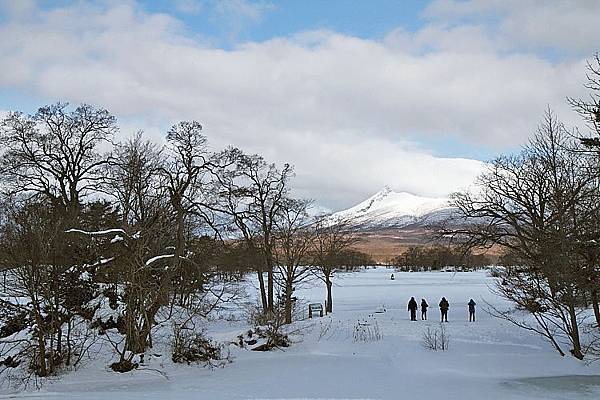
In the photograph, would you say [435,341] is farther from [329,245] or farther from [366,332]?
[329,245]

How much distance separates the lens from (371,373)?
2055 cm

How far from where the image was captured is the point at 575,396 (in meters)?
16.7

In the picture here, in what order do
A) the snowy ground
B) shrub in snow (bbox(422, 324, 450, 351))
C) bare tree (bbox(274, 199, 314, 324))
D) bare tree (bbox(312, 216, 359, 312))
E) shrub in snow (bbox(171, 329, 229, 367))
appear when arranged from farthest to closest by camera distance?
bare tree (bbox(312, 216, 359, 312)), bare tree (bbox(274, 199, 314, 324)), shrub in snow (bbox(422, 324, 450, 351)), shrub in snow (bbox(171, 329, 229, 367)), the snowy ground

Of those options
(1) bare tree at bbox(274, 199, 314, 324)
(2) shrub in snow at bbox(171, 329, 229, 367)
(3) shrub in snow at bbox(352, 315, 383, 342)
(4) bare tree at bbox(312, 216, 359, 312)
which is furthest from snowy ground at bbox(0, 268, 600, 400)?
(4) bare tree at bbox(312, 216, 359, 312)

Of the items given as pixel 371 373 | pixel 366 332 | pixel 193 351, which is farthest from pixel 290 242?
pixel 371 373

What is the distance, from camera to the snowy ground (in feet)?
57.8

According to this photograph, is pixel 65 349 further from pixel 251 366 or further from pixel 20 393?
pixel 251 366

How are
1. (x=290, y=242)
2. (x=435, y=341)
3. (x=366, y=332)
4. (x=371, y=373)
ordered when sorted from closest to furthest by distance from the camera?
(x=371, y=373) < (x=435, y=341) < (x=366, y=332) < (x=290, y=242)

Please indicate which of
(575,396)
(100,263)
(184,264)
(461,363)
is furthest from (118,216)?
(575,396)

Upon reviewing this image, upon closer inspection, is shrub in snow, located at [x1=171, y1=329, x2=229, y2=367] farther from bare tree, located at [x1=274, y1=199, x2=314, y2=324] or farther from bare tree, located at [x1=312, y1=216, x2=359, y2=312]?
bare tree, located at [x1=312, y1=216, x2=359, y2=312]

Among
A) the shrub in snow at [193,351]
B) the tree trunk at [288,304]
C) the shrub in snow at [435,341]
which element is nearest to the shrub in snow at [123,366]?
the shrub in snow at [193,351]

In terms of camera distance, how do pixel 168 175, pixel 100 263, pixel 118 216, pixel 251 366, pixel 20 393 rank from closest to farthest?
pixel 20 393 < pixel 251 366 < pixel 100 263 < pixel 168 175 < pixel 118 216

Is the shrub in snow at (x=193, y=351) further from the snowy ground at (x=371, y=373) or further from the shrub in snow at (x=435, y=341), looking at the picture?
the shrub in snow at (x=435, y=341)

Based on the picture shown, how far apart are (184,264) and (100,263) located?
4895 millimetres
